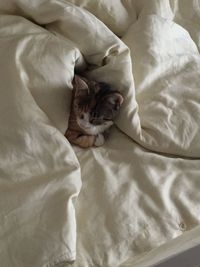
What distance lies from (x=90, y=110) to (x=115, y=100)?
65mm

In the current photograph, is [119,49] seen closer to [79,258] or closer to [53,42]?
[53,42]

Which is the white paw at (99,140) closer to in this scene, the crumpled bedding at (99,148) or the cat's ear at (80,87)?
the crumpled bedding at (99,148)

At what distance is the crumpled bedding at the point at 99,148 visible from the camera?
774 millimetres

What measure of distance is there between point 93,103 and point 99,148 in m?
0.11

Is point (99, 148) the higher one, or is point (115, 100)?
point (115, 100)

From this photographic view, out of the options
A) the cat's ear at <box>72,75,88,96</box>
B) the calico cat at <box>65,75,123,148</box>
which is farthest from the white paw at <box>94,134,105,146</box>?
the cat's ear at <box>72,75,88,96</box>

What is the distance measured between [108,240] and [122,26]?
616 millimetres

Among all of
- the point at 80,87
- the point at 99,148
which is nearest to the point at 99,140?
the point at 99,148

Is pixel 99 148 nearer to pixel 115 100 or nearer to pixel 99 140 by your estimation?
pixel 99 140

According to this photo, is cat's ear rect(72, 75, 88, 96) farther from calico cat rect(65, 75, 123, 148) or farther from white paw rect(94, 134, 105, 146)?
white paw rect(94, 134, 105, 146)

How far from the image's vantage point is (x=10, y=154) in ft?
2.74

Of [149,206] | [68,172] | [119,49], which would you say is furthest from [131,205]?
[119,49]

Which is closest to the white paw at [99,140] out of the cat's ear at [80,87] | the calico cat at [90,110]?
the calico cat at [90,110]

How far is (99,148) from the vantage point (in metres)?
0.97
